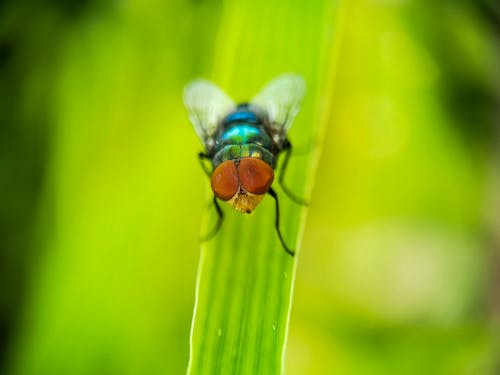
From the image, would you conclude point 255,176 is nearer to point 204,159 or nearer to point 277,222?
point 277,222

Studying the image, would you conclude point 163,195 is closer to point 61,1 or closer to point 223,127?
point 223,127

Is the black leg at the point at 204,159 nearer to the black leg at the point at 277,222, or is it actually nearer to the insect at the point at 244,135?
the insect at the point at 244,135

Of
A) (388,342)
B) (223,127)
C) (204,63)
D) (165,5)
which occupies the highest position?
(165,5)

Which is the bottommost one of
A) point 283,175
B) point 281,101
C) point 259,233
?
point 259,233

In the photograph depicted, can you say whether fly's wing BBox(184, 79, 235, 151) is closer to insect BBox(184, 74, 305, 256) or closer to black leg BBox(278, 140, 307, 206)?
insect BBox(184, 74, 305, 256)

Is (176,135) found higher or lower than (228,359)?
higher

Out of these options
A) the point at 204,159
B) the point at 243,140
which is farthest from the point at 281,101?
the point at 204,159

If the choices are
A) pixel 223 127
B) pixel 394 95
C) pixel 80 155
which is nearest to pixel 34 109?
pixel 80 155
